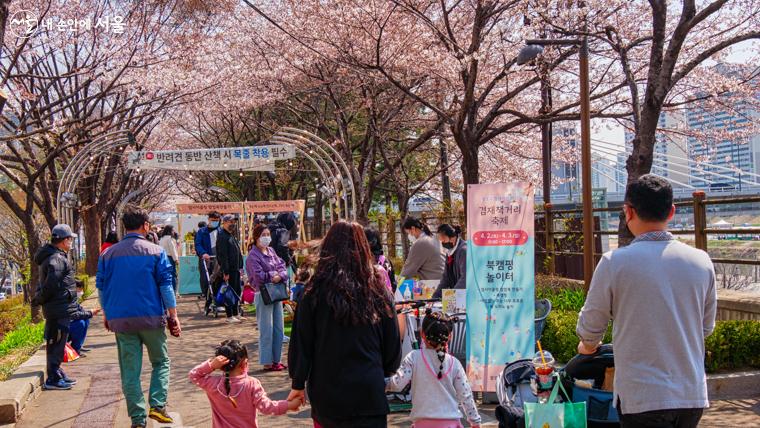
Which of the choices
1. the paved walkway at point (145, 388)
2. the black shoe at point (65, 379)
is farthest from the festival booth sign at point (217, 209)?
the black shoe at point (65, 379)

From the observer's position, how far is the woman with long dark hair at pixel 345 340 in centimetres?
361

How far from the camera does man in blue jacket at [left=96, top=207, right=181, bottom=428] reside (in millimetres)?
5855

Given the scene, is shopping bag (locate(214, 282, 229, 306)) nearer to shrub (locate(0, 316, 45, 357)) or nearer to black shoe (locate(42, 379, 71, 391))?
shrub (locate(0, 316, 45, 357))

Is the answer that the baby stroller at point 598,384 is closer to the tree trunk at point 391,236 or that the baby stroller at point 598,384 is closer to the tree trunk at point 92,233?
the tree trunk at point 391,236

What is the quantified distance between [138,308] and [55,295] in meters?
2.37

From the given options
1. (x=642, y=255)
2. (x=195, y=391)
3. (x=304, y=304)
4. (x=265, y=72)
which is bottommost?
(x=195, y=391)

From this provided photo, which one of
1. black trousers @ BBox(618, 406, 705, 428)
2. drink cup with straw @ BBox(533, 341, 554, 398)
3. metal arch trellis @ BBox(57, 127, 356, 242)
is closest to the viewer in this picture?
black trousers @ BBox(618, 406, 705, 428)

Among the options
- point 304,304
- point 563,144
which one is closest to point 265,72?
point 563,144

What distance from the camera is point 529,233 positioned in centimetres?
643

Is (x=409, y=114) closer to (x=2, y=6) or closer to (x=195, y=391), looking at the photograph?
(x=195, y=391)

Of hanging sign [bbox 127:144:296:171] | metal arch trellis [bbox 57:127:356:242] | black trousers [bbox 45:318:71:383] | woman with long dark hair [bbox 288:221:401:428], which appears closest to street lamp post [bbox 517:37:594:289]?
woman with long dark hair [bbox 288:221:401:428]

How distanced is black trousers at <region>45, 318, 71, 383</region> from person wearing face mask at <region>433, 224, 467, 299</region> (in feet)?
12.6

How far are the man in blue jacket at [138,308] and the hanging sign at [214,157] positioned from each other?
1036 centimetres

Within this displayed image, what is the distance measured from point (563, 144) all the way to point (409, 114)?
5437mm
